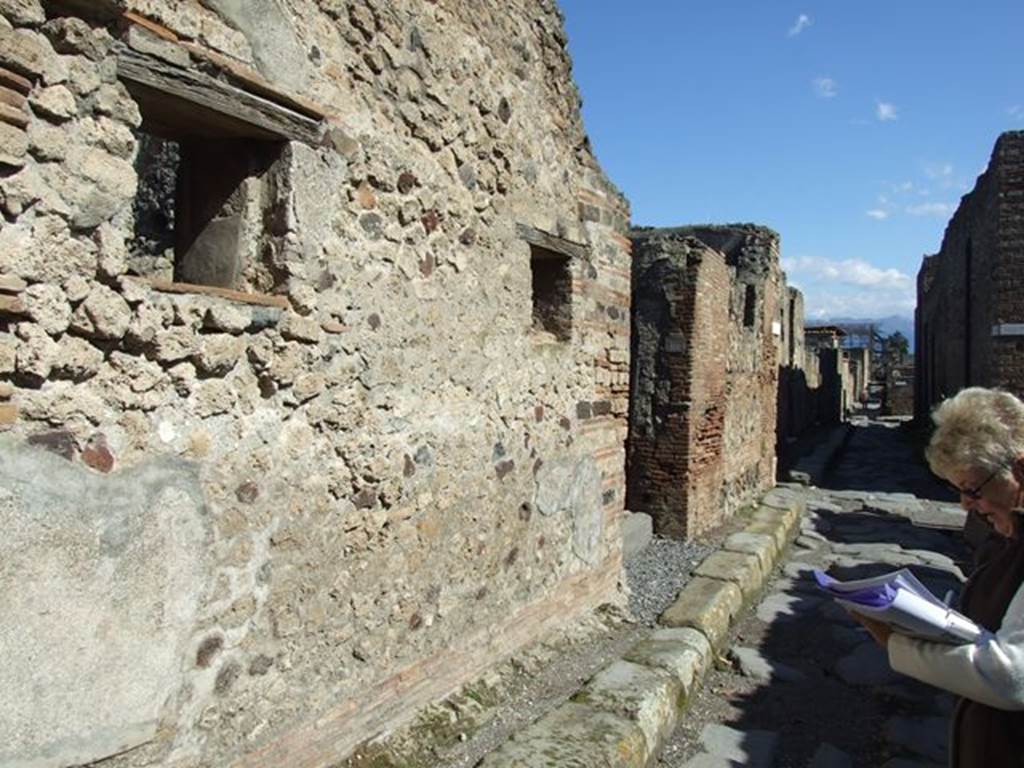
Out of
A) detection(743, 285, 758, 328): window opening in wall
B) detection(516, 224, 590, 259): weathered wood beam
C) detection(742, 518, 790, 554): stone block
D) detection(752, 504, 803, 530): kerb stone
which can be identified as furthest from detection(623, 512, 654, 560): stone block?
detection(743, 285, 758, 328): window opening in wall

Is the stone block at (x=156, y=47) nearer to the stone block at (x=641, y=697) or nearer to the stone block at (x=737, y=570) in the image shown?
the stone block at (x=641, y=697)

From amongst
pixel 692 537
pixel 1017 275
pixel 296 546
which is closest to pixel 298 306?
pixel 296 546

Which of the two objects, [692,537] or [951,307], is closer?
[692,537]

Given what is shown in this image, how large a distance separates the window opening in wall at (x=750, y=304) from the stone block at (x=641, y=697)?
680 cm

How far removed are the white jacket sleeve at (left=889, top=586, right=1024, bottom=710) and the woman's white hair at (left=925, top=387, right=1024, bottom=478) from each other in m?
0.42

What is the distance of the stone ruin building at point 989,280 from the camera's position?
11.1 meters

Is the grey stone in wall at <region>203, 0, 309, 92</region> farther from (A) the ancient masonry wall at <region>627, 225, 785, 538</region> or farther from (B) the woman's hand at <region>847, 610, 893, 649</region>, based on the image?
(A) the ancient masonry wall at <region>627, 225, 785, 538</region>

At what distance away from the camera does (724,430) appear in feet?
29.2

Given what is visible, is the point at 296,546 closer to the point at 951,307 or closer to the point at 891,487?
the point at 891,487

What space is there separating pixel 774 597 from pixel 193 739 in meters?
5.32

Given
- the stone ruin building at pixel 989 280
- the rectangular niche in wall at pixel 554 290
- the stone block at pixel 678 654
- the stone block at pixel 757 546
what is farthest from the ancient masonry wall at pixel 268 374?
the stone ruin building at pixel 989 280

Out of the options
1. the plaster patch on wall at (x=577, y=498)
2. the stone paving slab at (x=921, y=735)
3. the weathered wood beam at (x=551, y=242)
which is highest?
the weathered wood beam at (x=551, y=242)

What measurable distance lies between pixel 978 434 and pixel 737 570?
4.29 meters

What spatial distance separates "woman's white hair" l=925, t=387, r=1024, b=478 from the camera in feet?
7.44
